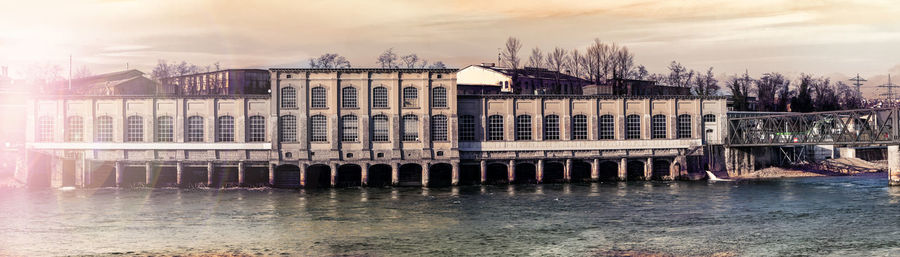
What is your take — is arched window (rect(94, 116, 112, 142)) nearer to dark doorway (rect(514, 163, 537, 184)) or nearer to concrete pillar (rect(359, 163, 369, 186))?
concrete pillar (rect(359, 163, 369, 186))

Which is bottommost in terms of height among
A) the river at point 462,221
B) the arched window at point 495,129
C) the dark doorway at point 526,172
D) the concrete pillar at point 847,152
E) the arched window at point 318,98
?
the river at point 462,221

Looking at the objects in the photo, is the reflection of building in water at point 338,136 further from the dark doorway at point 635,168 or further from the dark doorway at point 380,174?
the dark doorway at point 635,168

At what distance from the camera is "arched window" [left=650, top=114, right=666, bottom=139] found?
83.6 m

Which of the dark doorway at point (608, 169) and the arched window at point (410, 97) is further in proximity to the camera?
the dark doorway at point (608, 169)

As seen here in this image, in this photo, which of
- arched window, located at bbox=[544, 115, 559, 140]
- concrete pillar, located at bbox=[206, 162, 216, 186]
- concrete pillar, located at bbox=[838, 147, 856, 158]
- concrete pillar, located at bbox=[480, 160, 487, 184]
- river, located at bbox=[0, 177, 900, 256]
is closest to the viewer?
river, located at bbox=[0, 177, 900, 256]

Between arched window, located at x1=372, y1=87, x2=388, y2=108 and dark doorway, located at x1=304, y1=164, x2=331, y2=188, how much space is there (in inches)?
299

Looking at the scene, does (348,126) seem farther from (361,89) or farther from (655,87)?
(655,87)

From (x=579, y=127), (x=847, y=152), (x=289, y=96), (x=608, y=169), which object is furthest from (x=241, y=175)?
(x=847, y=152)

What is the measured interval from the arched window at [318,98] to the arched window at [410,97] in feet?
23.3

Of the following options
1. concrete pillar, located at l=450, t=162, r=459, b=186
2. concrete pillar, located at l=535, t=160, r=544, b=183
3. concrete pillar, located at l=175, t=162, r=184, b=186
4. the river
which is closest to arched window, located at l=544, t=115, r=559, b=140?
concrete pillar, located at l=535, t=160, r=544, b=183

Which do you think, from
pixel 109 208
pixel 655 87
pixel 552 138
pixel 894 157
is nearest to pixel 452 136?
pixel 552 138

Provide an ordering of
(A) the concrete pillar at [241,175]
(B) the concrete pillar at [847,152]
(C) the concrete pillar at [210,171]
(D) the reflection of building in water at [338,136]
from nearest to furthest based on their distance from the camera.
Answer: (A) the concrete pillar at [241,175] < (C) the concrete pillar at [210,171] < (D) the reflection of building in water at [338,136] < (B) the concrete pillar at [847,152]

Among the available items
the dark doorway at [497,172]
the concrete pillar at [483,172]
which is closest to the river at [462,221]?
the concrete pillar at [483,172]

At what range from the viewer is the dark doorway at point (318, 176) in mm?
77750
